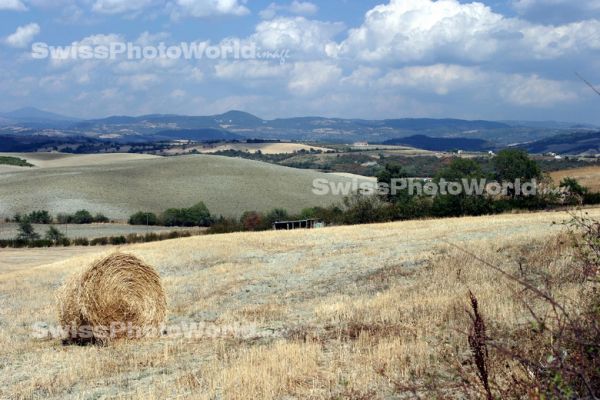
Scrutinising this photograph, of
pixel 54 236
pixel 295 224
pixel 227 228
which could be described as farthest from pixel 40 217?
pixel 295 224

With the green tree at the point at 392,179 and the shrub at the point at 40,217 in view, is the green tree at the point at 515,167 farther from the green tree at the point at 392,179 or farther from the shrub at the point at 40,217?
the shrub at the point at 40,217

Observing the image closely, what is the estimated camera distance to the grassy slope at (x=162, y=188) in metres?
93.6

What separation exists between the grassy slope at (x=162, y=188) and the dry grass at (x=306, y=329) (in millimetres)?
71271

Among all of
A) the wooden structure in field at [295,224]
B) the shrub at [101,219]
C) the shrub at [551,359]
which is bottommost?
the shrub at [101,219]

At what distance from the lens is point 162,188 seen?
10762cm

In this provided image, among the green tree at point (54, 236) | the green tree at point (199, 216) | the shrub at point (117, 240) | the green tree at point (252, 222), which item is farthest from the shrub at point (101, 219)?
the green tree at point (252, 222)

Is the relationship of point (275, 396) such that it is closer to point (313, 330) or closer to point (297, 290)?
point (313, 330)

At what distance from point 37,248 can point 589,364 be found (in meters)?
59.9

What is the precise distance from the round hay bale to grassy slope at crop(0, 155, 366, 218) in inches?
3031

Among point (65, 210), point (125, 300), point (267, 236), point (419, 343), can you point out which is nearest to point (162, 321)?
point (125, 300)

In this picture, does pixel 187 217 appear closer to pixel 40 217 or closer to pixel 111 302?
pixel 40 217

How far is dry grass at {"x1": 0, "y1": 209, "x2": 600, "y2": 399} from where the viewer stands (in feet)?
26.5

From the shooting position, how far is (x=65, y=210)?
8869cm

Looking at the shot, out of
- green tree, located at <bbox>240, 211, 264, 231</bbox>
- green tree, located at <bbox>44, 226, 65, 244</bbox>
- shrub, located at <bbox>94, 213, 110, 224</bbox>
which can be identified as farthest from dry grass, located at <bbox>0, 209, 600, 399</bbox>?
shrub, located at <bbox>94, 213, 110, 224</bbox>
